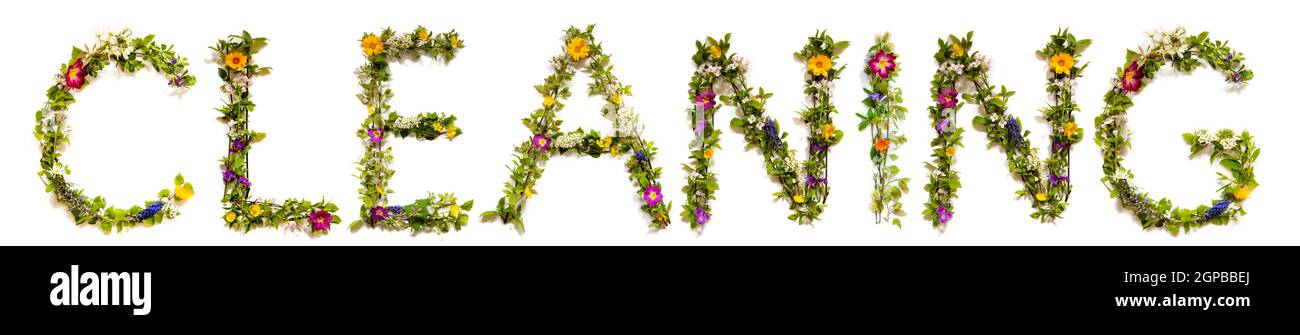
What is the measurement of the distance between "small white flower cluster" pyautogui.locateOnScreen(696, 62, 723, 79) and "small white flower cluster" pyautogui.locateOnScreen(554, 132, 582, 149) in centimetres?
32

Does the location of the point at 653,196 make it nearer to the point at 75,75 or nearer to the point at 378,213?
the point at 378,213

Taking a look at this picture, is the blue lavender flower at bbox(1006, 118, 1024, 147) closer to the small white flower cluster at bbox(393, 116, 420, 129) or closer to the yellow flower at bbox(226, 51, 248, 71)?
the small white flower cluster at bbox(393, 116, 420, 129)

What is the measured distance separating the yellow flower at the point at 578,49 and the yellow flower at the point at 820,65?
53cm

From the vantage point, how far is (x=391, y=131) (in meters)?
1.77

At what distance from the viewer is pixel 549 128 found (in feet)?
5.72

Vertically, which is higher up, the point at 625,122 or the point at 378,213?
the point at 625,122

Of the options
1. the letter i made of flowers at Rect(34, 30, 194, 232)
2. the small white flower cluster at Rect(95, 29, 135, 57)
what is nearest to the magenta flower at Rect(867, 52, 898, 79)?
the letter i made of flowers at Rect(34, 30, 194, 232)

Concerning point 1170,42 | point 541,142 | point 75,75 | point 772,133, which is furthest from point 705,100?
point 75,75

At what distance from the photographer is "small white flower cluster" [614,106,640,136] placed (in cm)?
171

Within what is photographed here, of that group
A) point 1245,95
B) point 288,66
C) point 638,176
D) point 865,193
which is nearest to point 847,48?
point 865,193

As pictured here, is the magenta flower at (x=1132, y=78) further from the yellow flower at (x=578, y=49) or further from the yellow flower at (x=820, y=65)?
the yellow flower at (x=578, y=49)

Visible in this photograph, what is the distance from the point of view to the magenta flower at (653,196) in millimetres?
1722

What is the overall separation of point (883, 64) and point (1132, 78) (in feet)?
1.92

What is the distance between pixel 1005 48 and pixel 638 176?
0.93 metres
